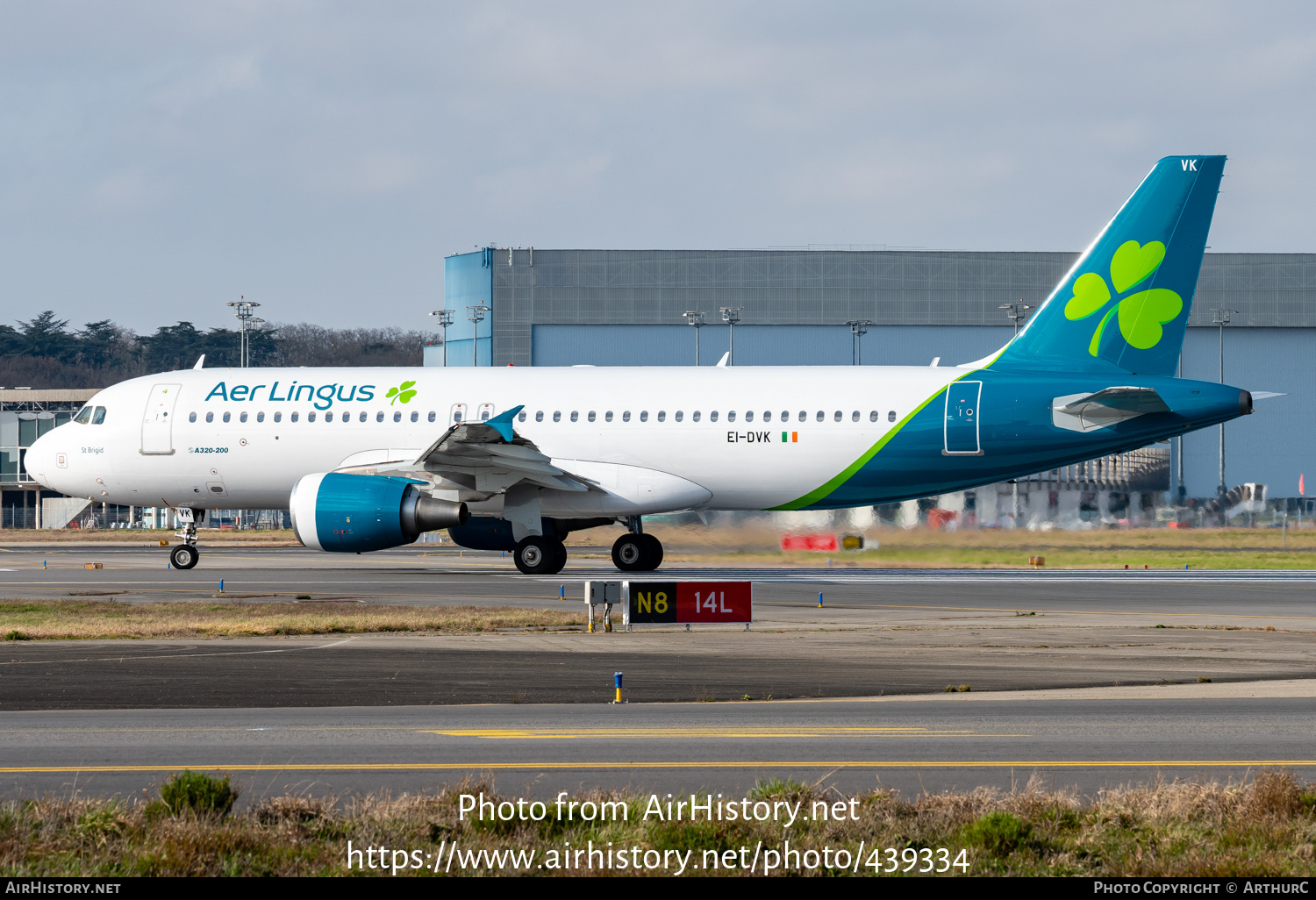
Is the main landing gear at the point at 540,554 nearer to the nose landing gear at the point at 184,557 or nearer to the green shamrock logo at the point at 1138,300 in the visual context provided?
the nose landing gear at the point at 184,557

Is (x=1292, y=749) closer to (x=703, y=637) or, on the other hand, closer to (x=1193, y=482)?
(x=703, y=637)

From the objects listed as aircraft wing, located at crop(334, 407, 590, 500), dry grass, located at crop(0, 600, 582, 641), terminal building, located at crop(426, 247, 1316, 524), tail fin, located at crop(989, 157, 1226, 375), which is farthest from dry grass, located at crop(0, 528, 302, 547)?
tail fin, located at crop(989, 157, 1226, 375)

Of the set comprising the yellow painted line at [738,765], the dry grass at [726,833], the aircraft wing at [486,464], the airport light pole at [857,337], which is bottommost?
the yellow painted line at [738,765]

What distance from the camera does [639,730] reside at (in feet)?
39.4

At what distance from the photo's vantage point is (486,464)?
30.5 meters

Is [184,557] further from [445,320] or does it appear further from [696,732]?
[445,320]

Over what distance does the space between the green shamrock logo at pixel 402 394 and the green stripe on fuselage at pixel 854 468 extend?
30.2ft

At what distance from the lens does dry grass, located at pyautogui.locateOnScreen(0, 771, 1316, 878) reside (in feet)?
22.9

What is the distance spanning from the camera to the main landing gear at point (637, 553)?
32.3 metres

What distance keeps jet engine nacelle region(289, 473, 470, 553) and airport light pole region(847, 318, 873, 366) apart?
188 feet

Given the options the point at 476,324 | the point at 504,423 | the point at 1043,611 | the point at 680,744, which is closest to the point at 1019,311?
the point at 476,324

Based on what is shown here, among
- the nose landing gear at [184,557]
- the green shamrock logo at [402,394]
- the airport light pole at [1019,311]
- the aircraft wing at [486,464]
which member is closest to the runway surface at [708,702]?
the aircraft wing at [486,464]

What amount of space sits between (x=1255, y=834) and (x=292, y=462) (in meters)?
28.6
